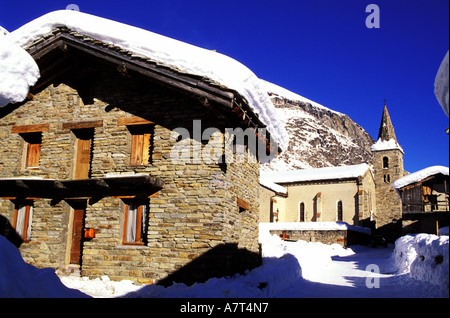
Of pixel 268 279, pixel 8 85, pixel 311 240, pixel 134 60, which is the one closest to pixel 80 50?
pixel 134 60

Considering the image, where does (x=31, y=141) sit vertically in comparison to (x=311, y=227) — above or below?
above

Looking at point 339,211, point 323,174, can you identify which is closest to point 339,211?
point 339,211

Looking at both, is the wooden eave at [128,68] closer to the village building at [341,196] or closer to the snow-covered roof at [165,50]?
the snow-covered roof at [165,50]

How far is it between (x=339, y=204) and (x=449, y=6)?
3373cm

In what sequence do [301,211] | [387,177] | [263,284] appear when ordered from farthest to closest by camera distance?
[387,177] < [301,211] < [263,284]

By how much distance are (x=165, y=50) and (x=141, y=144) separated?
113 inches

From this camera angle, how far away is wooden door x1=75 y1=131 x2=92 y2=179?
1236 centimetres

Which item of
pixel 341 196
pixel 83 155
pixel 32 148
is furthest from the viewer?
pixel 341 196

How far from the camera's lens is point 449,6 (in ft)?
13.4

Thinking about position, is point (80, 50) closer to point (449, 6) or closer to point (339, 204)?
point (449, 6)

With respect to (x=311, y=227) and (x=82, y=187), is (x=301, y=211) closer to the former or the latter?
(x=311, y=227)

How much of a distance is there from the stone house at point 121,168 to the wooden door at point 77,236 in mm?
31

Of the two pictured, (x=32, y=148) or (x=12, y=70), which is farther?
(x=32, y=148)

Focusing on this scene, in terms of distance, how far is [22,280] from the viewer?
5.10 m
